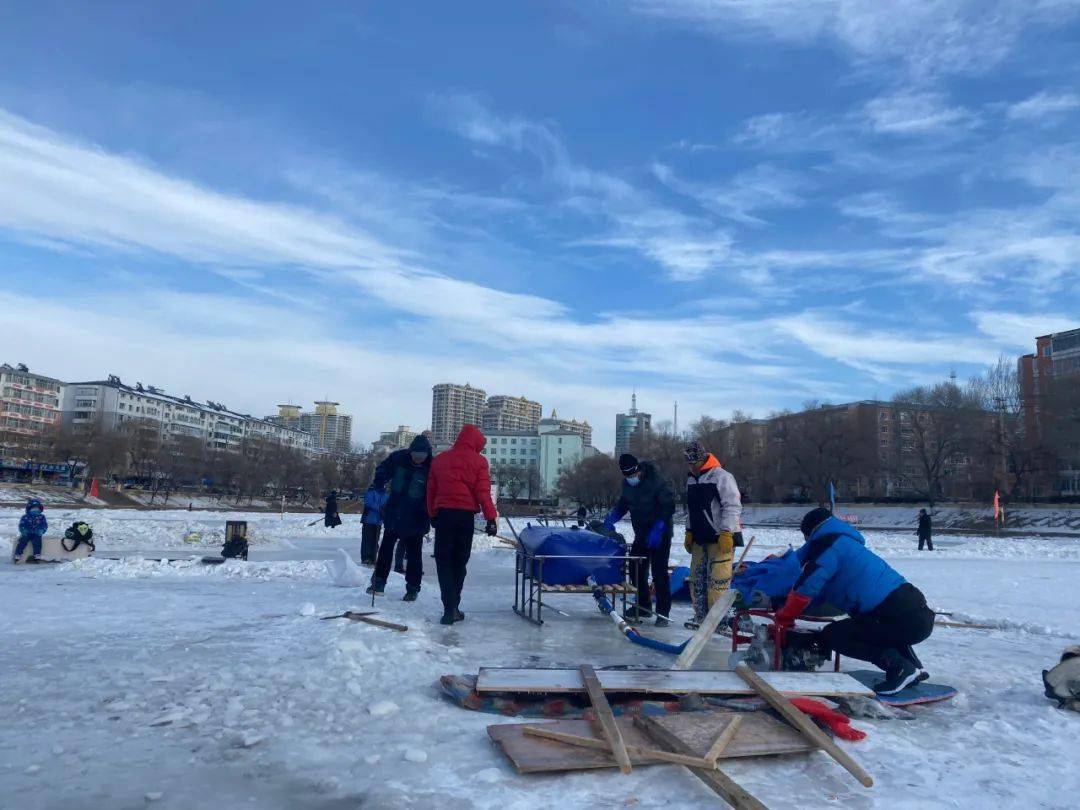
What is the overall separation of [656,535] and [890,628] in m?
3.13

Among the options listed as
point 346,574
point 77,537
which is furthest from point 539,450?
point 346,574

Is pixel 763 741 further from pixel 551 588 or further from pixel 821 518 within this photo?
pixel 551 588

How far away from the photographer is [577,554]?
742cm

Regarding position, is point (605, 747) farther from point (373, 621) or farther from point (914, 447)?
point (914, 447)

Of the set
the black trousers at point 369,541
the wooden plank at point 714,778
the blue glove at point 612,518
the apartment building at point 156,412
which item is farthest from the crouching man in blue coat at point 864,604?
the apartment building at point 156,412

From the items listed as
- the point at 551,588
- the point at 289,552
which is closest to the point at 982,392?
the point at 289,552

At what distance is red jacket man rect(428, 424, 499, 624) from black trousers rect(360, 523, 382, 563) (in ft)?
18.6


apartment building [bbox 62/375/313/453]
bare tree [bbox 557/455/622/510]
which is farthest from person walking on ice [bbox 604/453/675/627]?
apartment building [bbox 62/375/313/453]

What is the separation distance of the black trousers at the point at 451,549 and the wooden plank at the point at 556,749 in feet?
9.88

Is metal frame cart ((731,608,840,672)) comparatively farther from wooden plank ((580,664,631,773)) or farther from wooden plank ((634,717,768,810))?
wooden plank ((634,717,768,810))

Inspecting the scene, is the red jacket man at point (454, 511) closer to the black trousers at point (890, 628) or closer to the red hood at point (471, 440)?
the red hood at point (471, 440)

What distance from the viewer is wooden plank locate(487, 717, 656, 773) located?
341cm

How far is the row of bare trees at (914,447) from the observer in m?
59.4

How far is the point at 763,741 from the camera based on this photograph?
3.74 m
